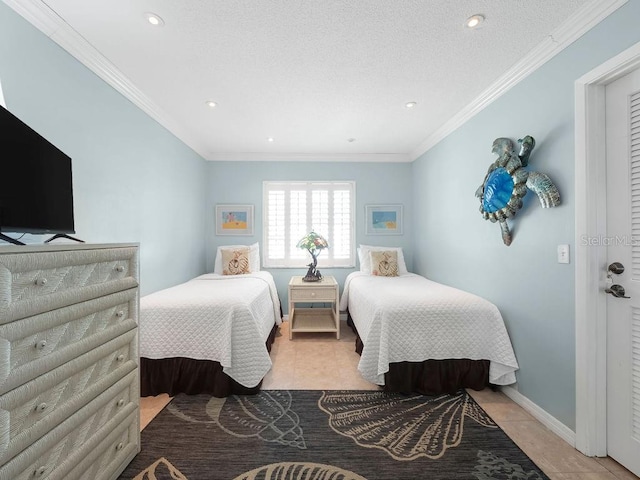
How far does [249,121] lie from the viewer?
2.79 meters

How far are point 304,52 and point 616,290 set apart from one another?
2.22 metres

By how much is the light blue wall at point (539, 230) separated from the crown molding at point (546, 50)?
0.04m

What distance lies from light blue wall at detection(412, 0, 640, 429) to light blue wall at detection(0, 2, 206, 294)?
296 cm

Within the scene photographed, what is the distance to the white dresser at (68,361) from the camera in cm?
82

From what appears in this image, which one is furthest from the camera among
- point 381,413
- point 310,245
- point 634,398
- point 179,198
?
point 310,245

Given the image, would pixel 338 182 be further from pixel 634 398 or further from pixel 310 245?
pixel 634 398

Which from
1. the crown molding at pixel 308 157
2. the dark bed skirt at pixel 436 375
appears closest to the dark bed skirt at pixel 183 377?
the dark bed skirt at pixel 436 375

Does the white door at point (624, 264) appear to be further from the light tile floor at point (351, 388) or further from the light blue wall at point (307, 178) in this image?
the light blue wall at point (307, 178)

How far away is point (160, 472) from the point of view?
1339 millimetres

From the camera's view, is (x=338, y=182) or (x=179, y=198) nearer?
(x=179, y=198)

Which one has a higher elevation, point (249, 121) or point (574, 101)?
point (249, 121)

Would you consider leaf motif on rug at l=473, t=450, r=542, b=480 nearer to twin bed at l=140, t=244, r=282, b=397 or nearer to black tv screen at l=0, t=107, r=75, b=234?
twin bed at l=140, t=244, r=282, b=397

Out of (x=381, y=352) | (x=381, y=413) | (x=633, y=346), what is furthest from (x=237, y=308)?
(x=633, y=346)

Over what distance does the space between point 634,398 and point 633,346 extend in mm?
251
